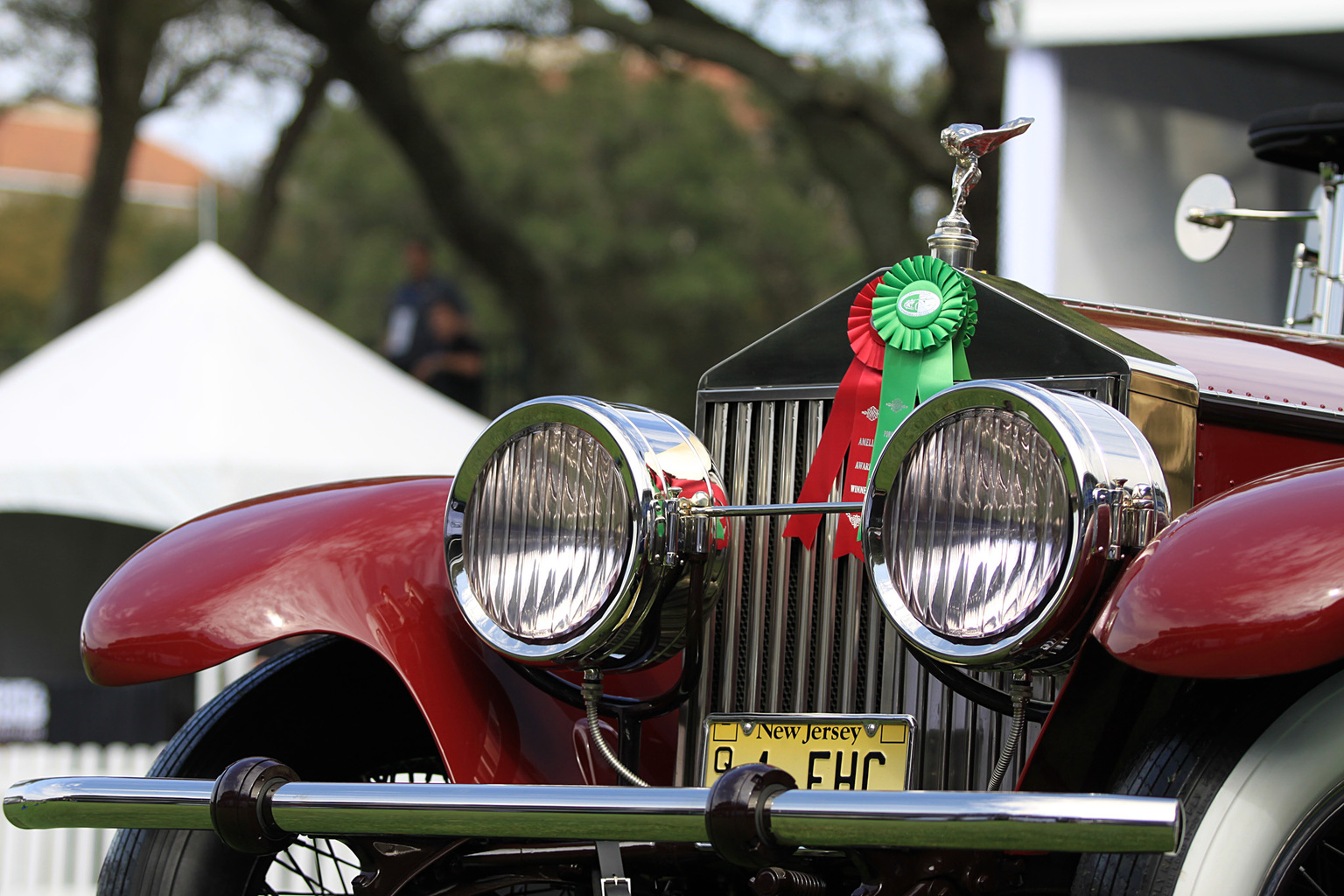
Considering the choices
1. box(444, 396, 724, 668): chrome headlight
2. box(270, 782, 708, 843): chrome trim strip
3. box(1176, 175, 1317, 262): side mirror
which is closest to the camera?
box(270, 782, 708, 843): chrome trim strip

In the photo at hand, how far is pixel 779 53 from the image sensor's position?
414 inches

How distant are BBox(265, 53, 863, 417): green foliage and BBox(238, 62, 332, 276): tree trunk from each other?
36.9ft

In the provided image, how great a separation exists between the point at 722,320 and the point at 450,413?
67.5 ft

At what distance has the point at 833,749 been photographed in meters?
2.10

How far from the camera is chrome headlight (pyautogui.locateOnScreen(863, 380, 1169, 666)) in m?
1.75

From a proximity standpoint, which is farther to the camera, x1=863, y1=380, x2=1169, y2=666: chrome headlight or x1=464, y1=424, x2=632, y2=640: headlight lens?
x1=464, y1=424, x2=632, y2=640: headlight lens

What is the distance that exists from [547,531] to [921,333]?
0.59m

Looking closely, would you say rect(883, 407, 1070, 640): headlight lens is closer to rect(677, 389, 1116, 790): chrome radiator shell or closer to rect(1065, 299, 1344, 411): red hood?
rect(677, 389, 1116, 790): chrome radiator shell

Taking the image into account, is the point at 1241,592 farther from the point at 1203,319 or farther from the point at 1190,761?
the point at 1203,319

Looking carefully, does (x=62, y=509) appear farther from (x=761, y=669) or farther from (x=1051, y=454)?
(x=1051, y=454)

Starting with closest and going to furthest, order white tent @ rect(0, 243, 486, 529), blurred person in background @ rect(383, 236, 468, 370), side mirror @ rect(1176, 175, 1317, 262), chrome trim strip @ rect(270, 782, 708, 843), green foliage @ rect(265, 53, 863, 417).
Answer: chrome trim strip @ rect(270, 782, 708, 843) < side mirror @ rect(1176, 175, 1317, 262) < white tent @ rect(0, 243, 486, 529) < blurred person in background @ rect(383, 236, 468, 370) < green foliage @ rect(265, 53, 863, 417)

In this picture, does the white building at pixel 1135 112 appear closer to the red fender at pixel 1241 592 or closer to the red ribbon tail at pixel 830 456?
the red ribbon tail at pixel 830 456

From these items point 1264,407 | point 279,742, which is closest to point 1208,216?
point 1264,407


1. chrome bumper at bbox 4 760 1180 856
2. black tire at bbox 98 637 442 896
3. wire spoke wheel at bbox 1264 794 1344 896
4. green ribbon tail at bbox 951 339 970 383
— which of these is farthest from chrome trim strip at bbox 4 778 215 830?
wire spoke wheel at bbox 1264 794 1344 896
